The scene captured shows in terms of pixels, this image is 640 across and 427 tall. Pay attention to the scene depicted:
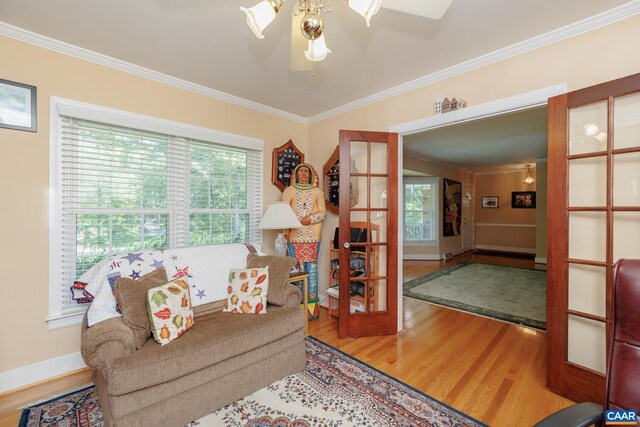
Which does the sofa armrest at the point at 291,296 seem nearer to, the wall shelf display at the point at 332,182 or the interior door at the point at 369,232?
the interior door at the point at 369,232

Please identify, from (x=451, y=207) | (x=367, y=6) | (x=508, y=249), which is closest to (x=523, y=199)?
(x=508, y=249)

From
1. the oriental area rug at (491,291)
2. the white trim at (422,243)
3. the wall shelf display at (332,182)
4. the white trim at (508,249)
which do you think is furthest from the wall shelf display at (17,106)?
the white trim at (508,249)

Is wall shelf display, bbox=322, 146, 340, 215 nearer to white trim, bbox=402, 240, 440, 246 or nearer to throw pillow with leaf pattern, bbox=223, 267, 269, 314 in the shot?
throw pillow with leaf pattern, bbox=223, 267, 269, 314

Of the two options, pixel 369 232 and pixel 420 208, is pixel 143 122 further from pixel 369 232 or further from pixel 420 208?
pixel 420 208

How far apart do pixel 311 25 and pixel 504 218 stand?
8.87 meters

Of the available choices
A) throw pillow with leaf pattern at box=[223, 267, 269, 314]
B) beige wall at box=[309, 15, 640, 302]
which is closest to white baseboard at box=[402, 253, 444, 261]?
beige wall at box=[309, 15, 640, 302]

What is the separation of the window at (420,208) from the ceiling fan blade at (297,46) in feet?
19.3

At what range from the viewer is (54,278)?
207cm

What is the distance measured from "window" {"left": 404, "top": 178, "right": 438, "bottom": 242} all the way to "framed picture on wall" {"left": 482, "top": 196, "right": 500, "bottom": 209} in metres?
2.65

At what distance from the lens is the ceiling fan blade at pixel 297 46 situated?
121cm

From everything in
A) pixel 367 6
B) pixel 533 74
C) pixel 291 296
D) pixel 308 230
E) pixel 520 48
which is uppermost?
pixel 520 48

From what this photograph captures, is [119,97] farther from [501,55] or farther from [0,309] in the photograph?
[501,55]

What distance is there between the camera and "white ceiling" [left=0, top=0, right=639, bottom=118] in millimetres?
1685

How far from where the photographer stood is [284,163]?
353 cm
